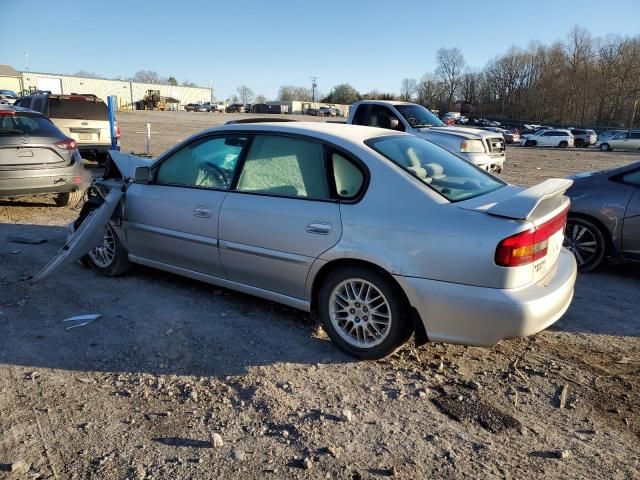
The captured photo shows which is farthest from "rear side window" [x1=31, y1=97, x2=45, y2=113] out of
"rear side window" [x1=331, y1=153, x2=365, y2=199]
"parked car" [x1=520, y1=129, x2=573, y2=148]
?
"parked car" [x1=520, y1=129, x2=573, y2=148]

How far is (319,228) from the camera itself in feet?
11.7

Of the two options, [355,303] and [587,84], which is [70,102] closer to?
A: [355,303]

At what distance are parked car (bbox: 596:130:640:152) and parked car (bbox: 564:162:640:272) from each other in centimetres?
3621

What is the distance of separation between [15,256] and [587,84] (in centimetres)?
9778

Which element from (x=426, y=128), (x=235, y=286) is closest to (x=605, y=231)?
(x=235, y=286)

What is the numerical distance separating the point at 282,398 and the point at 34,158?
251 inches

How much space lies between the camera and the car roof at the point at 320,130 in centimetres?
378

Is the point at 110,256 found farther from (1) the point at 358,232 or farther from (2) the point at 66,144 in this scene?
(2) the point at 66,144

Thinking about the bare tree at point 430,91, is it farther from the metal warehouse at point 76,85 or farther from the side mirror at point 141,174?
the side mirror at point 141,174

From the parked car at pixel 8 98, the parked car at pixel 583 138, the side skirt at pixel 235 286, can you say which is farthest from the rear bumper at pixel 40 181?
the parked car at pixel 583 138

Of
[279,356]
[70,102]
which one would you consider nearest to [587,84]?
[70,102]

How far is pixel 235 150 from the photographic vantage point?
423cm

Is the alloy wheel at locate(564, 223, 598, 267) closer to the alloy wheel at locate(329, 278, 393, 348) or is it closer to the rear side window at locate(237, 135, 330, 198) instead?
the alloy wheel at locate(329, 278, 393, 348)

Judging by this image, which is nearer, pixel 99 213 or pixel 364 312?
pixel 364 312
